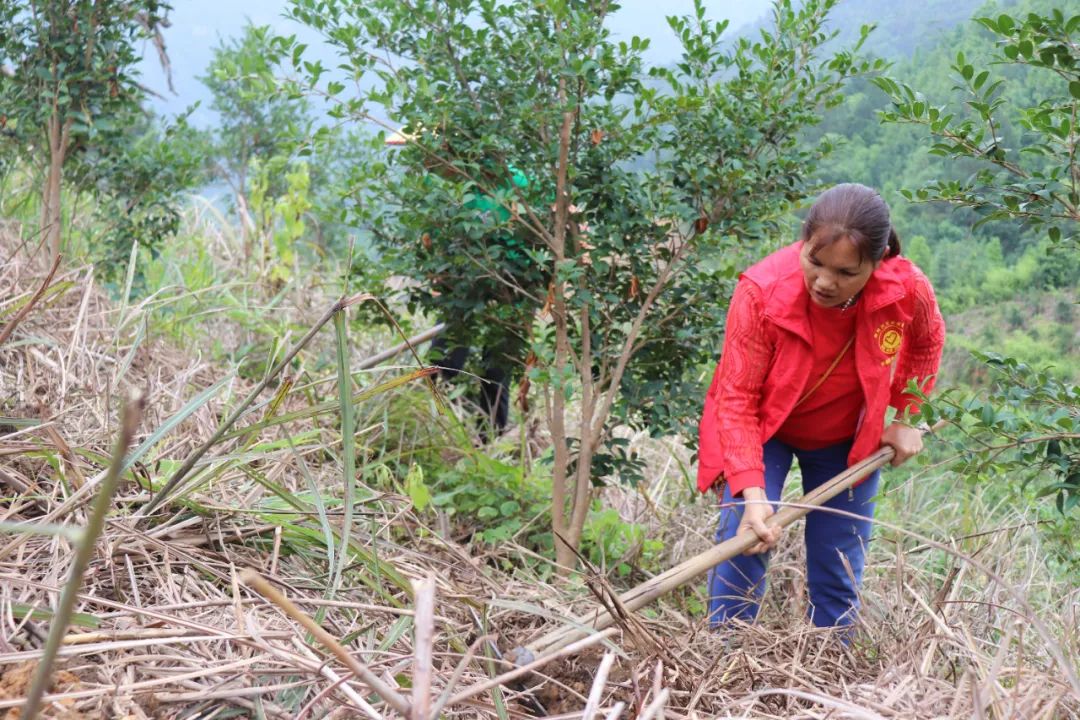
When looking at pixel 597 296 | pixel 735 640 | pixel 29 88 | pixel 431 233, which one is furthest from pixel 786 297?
pixel 29 88

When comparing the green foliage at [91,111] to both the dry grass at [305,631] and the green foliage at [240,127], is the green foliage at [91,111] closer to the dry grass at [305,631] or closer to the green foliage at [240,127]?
the dry grass at [305,631]

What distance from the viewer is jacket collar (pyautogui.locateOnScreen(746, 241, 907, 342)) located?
2670 mm

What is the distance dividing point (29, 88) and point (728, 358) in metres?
3.36

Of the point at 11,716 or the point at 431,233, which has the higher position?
the point at 431,233

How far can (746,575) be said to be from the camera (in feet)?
9.71

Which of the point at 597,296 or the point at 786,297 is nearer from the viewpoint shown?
the point at 786,297

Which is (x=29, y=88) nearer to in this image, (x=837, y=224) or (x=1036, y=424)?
(x=837, y=224)

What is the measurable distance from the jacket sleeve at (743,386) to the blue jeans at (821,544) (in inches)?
9.9

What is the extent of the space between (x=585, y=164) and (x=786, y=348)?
0.95 m

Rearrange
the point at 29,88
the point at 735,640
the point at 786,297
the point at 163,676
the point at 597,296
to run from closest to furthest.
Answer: the point at 163,676 < the point at 735,640 < the point at 786,297 < the point at 597,296 < the point at 29,88

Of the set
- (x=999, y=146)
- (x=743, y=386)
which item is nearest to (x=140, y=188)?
(x=743, y=386)

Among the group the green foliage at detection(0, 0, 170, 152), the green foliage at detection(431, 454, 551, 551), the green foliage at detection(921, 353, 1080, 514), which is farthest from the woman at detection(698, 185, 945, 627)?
the green foliage at detection(0, 0, 170, 152)

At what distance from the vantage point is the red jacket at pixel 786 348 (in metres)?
2.68

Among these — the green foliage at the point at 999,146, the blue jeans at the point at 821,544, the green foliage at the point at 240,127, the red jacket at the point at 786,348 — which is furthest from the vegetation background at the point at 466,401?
the green foliage at the point at 240,127
